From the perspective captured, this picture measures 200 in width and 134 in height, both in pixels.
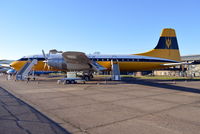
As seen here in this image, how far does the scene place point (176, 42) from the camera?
95.1ft

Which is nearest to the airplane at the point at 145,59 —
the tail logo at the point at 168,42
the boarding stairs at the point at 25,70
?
the tail logo at the point at 168,42

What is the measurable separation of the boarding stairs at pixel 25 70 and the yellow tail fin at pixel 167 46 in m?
22.2

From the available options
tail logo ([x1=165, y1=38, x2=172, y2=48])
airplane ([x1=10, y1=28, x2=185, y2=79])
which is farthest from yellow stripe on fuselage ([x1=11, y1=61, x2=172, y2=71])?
tail logo ([x1=165, y1=38, x2=172, y2=48])

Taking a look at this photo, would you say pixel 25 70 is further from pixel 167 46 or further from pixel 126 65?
pixel 167 46

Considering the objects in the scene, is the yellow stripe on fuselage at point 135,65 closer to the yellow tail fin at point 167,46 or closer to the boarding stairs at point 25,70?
the yellow tail fin at point 167,46

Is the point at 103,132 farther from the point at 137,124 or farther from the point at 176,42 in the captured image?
the point at 176,42

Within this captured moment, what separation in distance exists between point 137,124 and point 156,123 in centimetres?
79

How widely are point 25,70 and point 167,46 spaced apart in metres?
26.3

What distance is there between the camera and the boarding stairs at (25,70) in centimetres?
2666

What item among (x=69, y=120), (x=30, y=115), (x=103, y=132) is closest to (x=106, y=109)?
(x=69, y=120)

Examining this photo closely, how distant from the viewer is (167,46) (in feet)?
94.5

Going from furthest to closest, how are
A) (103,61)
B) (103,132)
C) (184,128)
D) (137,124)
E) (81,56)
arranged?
1. (103,61)
2. (81,56)
3. (137,124)
4. (184,128)
5. (103,132)

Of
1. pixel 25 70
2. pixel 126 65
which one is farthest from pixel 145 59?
pixel 25 70

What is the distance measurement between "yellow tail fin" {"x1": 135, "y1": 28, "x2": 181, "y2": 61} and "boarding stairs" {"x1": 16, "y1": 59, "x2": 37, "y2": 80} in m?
22.2
